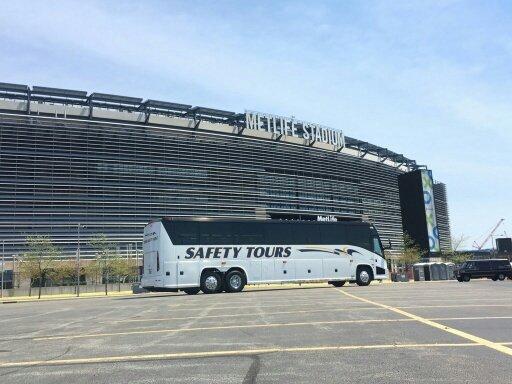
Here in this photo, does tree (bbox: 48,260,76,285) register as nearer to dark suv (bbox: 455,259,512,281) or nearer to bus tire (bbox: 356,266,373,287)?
bus tire (bbox: 356,266,373,287)

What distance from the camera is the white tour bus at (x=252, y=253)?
2514cm

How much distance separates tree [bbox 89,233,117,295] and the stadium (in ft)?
9.77

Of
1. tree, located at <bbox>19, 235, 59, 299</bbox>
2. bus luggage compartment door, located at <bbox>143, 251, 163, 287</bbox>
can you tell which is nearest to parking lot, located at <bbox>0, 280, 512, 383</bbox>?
bus luggage compartment door, located at <bbox>143, 251, 163, 287</bbox>

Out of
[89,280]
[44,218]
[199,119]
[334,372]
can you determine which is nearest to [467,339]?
[334,372]

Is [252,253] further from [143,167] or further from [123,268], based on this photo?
[143,167]

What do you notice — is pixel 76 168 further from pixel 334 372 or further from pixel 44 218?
pixel 334 372

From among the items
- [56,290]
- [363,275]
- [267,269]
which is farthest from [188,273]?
[56,290]

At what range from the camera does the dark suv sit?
129 feet

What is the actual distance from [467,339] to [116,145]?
69366mm

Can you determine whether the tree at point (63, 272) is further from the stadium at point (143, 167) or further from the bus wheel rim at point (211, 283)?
the bus wheel rim at point (211, 283)

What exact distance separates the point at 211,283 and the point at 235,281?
1.39 metres

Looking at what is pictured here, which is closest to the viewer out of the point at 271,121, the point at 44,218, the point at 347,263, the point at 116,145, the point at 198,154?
the point at 347,263

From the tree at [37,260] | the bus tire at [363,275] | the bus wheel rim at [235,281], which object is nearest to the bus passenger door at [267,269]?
the bus wheel rim at [235,281]

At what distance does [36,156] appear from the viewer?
66.9m
